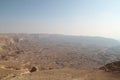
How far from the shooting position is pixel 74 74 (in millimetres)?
20188

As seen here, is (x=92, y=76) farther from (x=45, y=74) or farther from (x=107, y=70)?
(x=45, y=74)

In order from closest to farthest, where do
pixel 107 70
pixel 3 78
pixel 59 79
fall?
pixel 59 79 < pixel 3 78 < pixel 107 70

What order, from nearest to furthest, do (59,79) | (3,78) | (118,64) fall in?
(59,79)
(3,78)
(118,64)

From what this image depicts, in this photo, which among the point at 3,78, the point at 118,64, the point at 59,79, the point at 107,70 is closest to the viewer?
the point at 59,79

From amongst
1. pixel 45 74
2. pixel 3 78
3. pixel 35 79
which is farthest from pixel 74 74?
pixel 3 78

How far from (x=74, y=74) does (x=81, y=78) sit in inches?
78.9

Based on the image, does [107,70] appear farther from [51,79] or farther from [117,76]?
[51,79]

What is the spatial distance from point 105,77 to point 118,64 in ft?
16.3

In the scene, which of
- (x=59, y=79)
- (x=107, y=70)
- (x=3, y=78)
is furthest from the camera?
(x=107, y=70)

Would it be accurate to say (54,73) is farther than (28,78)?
Yes

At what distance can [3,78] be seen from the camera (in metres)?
19.3

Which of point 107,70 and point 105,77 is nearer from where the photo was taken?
point 105,77

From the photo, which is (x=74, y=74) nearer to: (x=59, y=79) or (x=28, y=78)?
(x=59, y=79)

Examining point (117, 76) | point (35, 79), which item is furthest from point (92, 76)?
point (35, 79)
